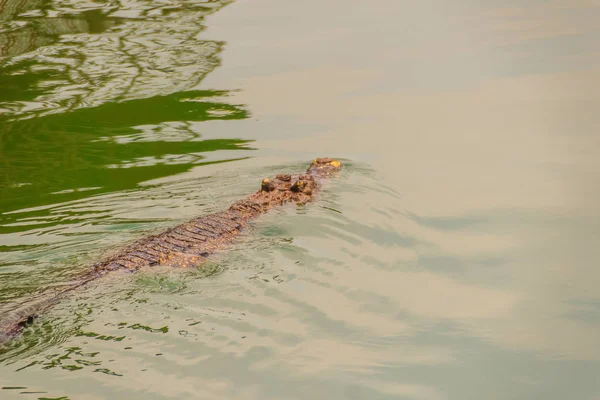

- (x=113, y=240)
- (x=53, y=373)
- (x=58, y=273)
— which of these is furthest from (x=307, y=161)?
(x=53, y=373)

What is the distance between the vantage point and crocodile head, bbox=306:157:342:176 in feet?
25.7

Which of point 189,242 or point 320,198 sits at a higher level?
point 320,198

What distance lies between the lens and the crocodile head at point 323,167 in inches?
309

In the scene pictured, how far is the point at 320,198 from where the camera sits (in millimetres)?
7484

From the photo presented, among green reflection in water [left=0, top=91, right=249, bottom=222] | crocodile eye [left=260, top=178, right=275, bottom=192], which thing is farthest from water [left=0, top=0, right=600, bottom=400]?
crocodile eye [left=260, top=178, right=275, bottom=192]

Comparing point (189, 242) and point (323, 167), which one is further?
point (323, 167)

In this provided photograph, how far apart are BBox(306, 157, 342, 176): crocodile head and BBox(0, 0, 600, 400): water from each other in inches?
8.5

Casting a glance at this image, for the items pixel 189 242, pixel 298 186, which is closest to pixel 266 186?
pixel 298 186

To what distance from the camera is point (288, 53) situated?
1147 cm

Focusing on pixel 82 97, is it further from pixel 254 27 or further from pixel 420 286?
pixel 420 286

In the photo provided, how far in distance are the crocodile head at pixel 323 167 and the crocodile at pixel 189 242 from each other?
11 cm

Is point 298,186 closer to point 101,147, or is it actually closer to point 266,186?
point 266,186

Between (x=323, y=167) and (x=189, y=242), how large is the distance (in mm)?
2223

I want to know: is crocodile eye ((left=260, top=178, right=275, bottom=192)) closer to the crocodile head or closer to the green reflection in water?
the crocodile head
